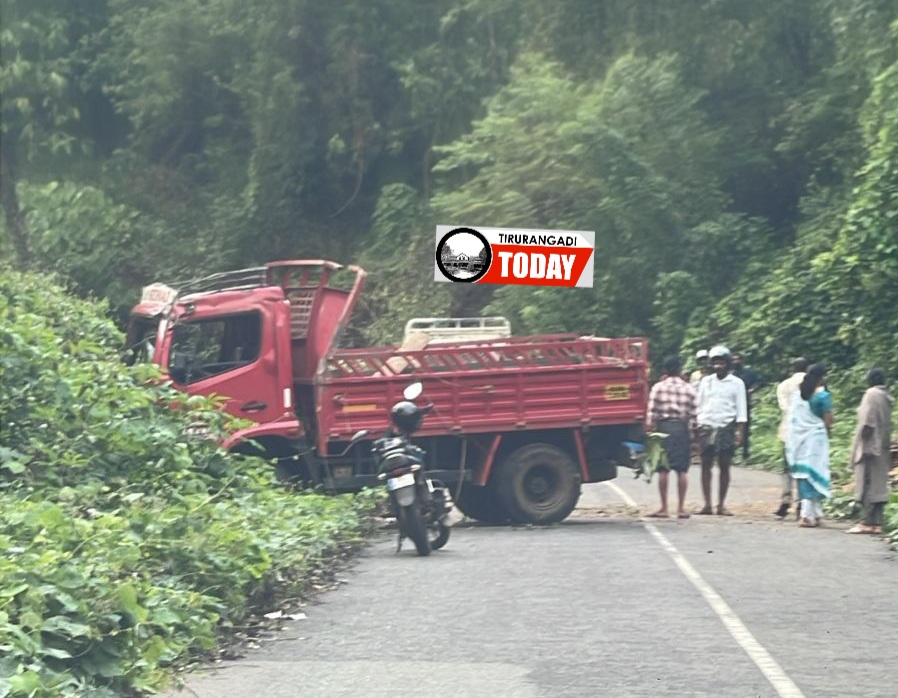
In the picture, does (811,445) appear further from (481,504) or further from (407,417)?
(407,417)

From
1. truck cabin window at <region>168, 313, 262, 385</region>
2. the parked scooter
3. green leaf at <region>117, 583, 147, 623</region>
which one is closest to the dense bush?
green leaf at <region>117, 583, 147, 623</region>

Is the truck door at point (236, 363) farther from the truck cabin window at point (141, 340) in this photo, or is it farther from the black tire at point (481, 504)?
the black tire at point (481, 504)

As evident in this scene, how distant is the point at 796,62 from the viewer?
3638cm

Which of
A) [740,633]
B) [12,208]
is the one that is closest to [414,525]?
[740,633]

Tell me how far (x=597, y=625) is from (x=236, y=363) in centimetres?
792

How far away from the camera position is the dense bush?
25.5 feet

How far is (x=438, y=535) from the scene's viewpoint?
47.2ft

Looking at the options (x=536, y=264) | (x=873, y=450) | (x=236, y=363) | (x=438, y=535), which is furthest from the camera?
(x=236, y=363)

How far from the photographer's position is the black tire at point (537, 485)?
1716 centimetres

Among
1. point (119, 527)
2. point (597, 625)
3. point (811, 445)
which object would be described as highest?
point (811, 445)

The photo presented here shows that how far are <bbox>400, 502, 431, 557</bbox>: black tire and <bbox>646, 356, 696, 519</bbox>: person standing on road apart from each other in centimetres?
430

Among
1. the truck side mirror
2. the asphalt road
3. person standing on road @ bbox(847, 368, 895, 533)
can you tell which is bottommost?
the asphalt road

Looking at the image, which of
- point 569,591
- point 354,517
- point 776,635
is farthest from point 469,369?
point 776,635

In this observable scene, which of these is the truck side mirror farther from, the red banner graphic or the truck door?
the red banner graphic
